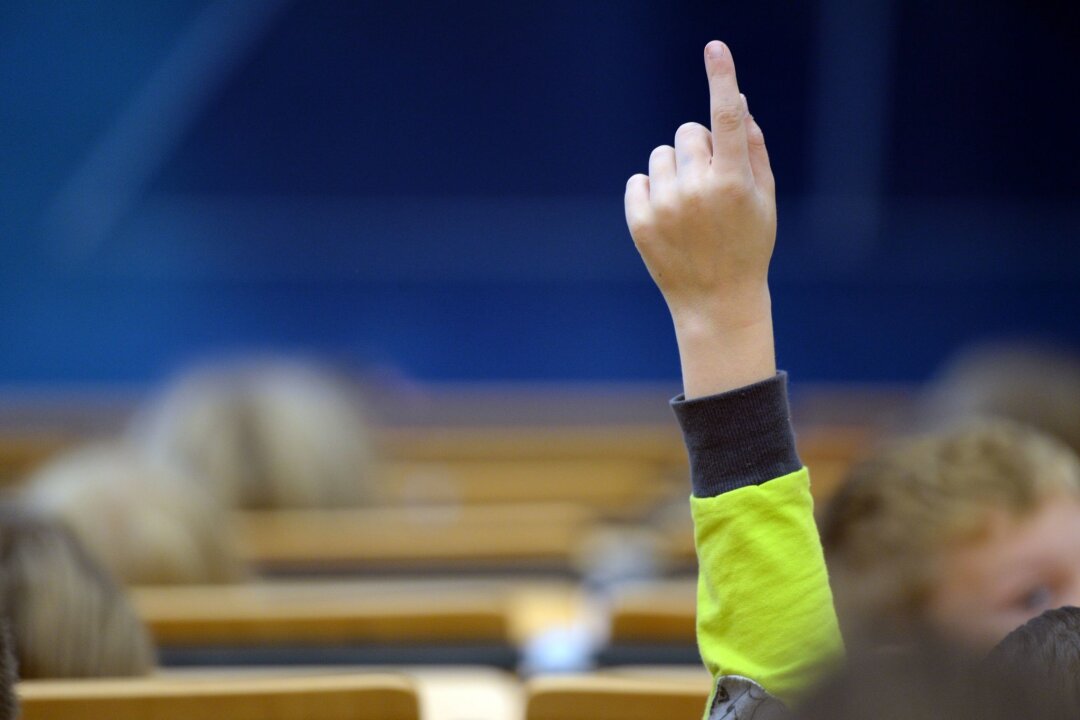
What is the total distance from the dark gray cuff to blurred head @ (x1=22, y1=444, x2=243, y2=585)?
4.68 ft

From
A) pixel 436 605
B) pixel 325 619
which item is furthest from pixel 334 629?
pixel 436 605

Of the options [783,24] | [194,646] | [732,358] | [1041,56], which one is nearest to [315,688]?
[732,358]

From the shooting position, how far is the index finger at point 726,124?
99 centimetres

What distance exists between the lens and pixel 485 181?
340 inches

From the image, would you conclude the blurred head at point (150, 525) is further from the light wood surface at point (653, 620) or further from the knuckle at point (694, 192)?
the knuckle at point (694, 192)

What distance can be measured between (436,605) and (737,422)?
1.03 meters

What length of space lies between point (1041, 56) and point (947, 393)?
19.2ft

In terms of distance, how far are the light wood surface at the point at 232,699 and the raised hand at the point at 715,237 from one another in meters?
0.35

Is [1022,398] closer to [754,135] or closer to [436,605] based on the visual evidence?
[436,605]

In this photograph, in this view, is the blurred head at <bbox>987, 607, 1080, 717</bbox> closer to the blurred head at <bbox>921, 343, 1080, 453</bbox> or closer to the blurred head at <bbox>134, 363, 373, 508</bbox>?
the blurred head at <bbox>921, 343, 1080, 453</bbox>

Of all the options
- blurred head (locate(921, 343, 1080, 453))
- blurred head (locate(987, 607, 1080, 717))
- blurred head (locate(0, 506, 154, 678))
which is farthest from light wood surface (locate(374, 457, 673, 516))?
blurred head (locate(987, 607, 1080, 717))

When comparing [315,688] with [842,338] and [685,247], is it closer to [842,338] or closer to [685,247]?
[685,247]

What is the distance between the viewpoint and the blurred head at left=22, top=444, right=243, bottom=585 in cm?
227

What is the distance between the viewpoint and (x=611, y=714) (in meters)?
1.15
